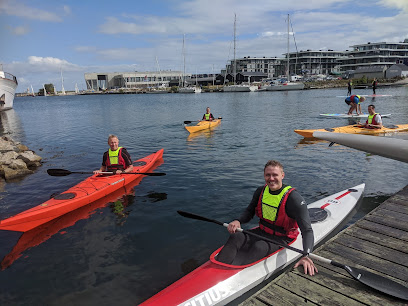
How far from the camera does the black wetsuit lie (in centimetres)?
392

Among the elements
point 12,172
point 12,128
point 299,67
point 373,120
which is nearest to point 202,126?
point 373,120

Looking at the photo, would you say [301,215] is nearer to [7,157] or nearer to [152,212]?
[152,212]

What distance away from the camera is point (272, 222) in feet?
14.6

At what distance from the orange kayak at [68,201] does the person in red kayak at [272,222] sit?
15.9ft

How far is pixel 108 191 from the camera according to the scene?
28.0 feet

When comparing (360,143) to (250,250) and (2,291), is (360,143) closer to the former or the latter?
(250,250)

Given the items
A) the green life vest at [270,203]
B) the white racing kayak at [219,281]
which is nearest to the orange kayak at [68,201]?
the white racing kayak at [219,281]

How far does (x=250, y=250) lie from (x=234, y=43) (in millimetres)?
71752

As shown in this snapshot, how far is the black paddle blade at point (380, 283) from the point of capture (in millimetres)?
3296

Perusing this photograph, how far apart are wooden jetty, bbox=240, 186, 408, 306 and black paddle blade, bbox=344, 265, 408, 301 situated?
8 centimetres

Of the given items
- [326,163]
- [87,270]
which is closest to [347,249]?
[87,270]

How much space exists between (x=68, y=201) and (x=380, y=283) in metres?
6.88

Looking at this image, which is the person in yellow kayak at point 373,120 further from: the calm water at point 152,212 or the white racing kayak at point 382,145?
the white racing kayak at point 382,145

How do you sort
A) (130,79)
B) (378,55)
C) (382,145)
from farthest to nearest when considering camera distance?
(130,79) → (378,55) → (382,145)
